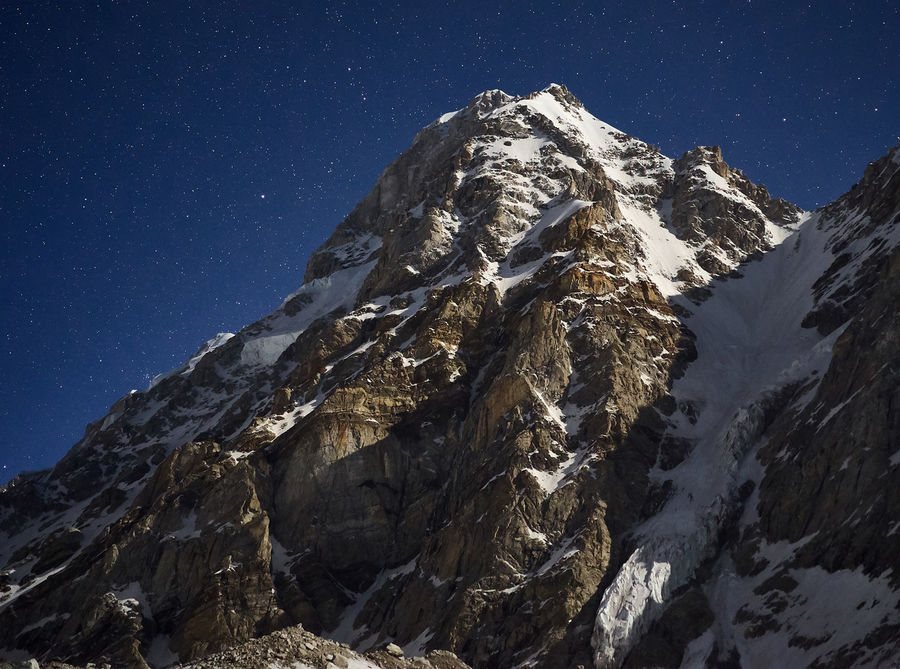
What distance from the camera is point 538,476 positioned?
79688 millimetres

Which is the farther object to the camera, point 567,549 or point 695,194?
point 695,194

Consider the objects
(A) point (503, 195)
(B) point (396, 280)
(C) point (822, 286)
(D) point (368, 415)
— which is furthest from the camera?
(A) point (503, 195)

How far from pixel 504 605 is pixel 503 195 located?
8242 cm

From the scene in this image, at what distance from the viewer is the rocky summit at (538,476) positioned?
62062 millimetres

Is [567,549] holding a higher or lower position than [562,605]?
higher

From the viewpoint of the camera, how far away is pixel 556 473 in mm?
80562

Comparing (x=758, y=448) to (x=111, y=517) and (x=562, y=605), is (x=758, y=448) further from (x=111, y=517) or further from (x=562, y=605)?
(x=111, y=517)

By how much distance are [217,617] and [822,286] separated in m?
80.1

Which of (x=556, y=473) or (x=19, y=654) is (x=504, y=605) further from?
(x=19, y=654)

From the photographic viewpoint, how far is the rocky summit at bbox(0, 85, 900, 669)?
62.1 metres

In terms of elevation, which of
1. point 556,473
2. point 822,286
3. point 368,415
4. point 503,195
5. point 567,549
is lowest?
point 567,549

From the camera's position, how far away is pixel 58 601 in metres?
91.2

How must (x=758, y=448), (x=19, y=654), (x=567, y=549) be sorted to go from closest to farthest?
(x=567, y=549), (x=758, y=448), (x=19, y=654)

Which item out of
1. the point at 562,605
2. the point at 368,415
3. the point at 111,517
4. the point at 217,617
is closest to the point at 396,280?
the point at 368,415
